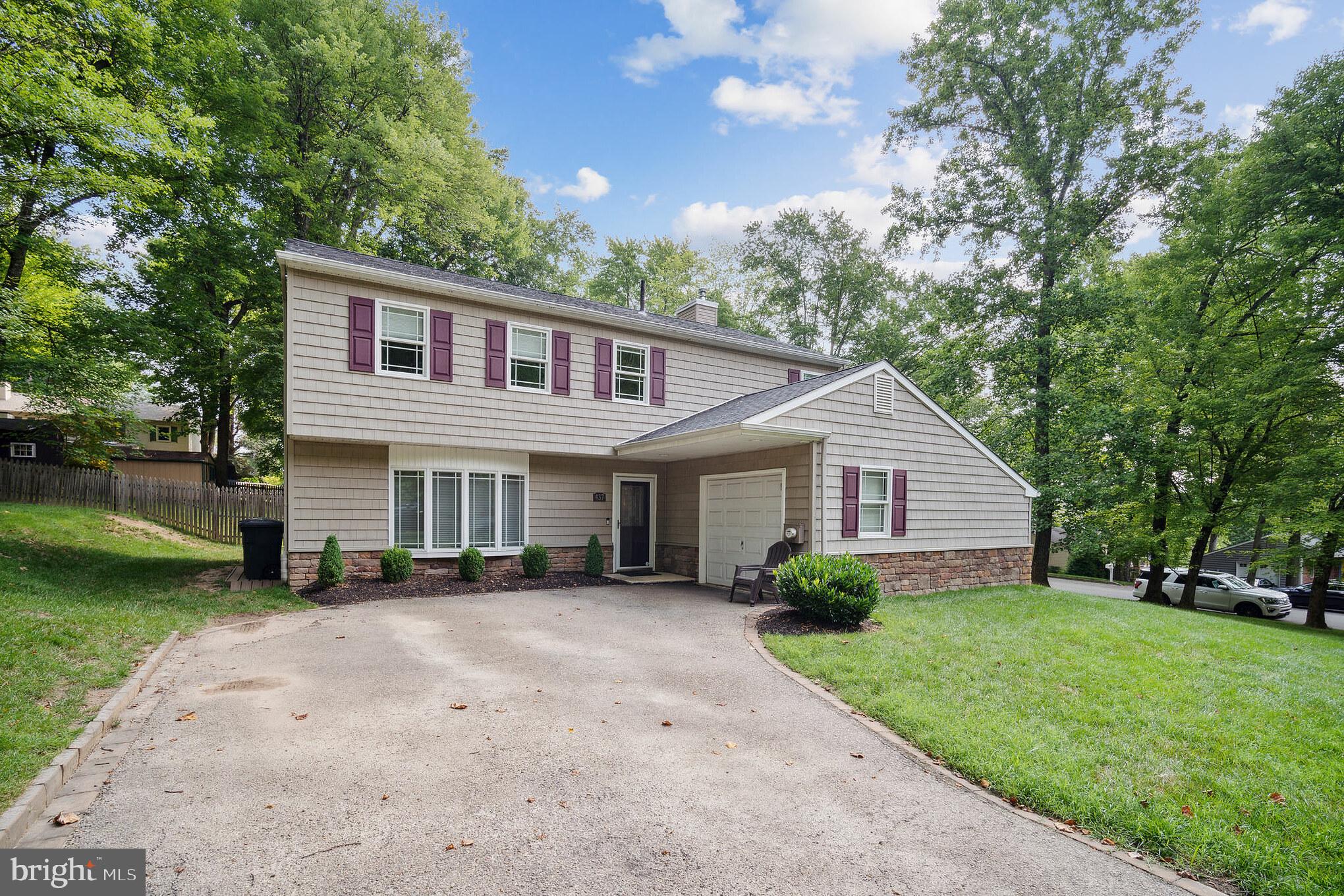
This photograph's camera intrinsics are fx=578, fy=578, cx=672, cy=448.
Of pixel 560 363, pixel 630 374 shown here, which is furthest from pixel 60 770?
pixel 630 374

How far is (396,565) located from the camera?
396 inches

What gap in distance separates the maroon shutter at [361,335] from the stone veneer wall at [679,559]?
7.01 metres

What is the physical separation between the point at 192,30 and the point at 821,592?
18.2m

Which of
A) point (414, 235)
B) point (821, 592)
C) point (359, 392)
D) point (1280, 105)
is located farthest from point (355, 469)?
point (1280, 105)

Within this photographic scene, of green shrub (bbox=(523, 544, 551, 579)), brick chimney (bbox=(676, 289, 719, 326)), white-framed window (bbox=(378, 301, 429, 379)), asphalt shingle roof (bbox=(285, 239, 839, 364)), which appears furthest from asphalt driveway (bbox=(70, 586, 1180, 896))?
brick chimney (bbox=(676, 289, 719, 326))

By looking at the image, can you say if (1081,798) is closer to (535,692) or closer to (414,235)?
(535,692)

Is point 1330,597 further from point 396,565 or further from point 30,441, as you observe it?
point 30,441

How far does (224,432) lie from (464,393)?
40.0 ft

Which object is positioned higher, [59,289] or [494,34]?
[494,34]

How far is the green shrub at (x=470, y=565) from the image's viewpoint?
417 inches

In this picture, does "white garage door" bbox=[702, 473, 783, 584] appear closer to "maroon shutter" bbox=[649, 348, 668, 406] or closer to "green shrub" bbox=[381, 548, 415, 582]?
"maroon shutter" bbox=[649, 348, 668, 406]

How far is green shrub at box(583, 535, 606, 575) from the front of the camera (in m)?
11.8

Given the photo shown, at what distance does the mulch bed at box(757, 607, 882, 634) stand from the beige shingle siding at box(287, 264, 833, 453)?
5.50 m

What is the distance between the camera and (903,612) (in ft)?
28.1
